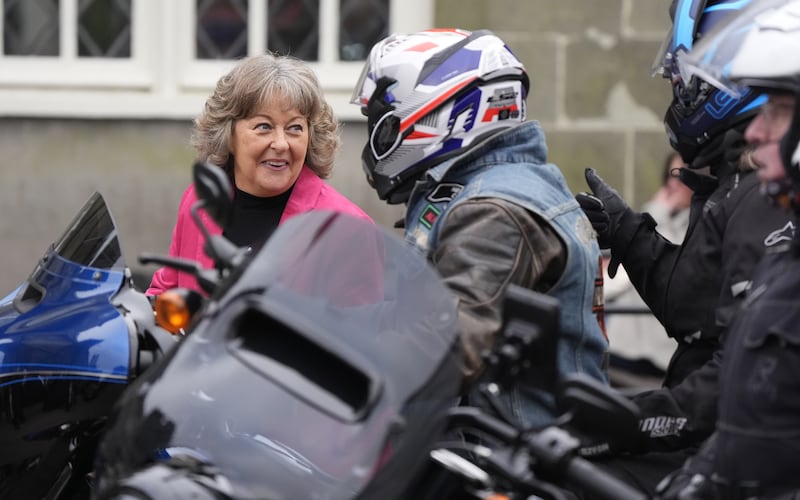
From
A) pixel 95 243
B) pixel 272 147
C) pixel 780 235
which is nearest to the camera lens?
pixel 780 235

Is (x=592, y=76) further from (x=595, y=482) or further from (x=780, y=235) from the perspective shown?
(x=595, y=482)

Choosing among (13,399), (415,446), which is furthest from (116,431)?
(13,399)

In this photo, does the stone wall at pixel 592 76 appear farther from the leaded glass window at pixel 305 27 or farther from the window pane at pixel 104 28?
the window pane at pixel 104 28

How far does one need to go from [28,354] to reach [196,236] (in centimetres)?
121

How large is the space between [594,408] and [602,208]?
1.65 meters

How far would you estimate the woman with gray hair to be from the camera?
14.7ft

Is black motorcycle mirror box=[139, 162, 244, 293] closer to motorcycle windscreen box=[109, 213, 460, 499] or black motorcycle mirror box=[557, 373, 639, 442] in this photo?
motorcycle windscreen box=[109, 213, 460, 499]

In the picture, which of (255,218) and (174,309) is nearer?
(174,309)

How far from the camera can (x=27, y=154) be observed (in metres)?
8.80

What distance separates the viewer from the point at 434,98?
3.56 meters

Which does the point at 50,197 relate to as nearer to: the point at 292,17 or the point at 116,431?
the point at 292,17

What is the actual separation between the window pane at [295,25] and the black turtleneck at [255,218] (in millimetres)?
4712

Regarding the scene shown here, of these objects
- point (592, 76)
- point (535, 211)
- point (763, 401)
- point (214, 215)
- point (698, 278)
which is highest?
point (214, 215)

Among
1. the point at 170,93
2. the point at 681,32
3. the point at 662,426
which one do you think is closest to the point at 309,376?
the point at 662,426
